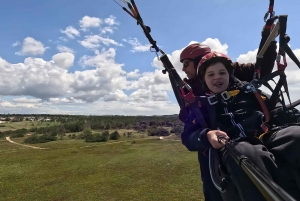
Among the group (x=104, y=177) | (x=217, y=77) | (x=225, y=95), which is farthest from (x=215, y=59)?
(x=104, y=177)

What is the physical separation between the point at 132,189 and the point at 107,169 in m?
5.75

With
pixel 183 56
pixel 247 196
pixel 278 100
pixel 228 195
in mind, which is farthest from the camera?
pixel 183 56

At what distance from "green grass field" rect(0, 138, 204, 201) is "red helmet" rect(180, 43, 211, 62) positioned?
11.7m

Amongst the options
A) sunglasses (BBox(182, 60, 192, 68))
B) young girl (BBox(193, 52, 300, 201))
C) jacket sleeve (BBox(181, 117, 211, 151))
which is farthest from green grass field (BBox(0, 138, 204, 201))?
young girl (BBox(193, 52, 300, 201))

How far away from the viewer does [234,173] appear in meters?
1.50

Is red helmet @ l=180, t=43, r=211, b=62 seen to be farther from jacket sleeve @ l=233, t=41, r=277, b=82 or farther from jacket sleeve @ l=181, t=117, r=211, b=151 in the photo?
jacket sleeve @ l=181, t=117, r=211, b=151

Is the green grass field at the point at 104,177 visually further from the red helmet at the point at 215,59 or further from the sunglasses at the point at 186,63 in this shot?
the red helmet at the point at 215,59

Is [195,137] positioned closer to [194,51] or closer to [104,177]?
[194,51]

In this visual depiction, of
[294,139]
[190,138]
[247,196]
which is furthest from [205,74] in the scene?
[247,196]

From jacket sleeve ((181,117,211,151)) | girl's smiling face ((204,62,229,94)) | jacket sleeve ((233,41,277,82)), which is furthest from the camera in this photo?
jacket sleeve ((233,41,277,82))

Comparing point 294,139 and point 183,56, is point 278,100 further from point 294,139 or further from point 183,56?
point 183,56

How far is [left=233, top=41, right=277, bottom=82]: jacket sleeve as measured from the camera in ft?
8.12

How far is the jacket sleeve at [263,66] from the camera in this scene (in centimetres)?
247

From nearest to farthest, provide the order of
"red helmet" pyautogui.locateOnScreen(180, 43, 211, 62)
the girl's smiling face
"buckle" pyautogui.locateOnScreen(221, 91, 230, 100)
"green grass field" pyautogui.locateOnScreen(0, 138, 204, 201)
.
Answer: "buckle" pyautogui.locateOnScreen(221, 91, 230, 100) → the girl's smiling face → "red helmet" pyautogui.locateOnScreen(180, 43, 211, 62) → "green grass field" pyautogui.locateOnScreen(0, 138, 204, 201)
